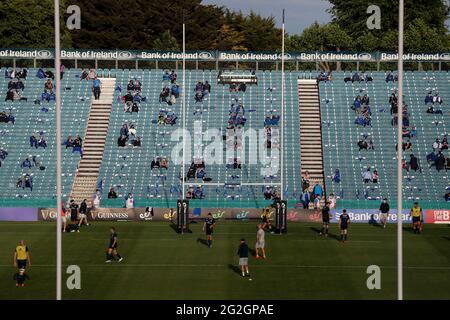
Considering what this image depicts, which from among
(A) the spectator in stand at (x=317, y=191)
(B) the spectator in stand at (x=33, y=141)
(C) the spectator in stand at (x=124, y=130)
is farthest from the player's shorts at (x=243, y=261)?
(B) the spectator in stand at (x=33, y=141)

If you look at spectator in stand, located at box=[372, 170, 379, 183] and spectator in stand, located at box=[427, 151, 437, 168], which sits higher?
spectator in stand, located at box=[427, 151, 437, 168]

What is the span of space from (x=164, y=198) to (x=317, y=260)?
72.8 ft

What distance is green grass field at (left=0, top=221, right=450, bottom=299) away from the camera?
136ft

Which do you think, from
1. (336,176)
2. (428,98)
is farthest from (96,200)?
(428,98)

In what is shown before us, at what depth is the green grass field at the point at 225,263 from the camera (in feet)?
136

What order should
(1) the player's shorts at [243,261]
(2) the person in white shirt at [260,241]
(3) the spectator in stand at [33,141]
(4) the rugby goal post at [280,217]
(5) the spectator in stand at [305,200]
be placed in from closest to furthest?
(1) the player's shorts at [243,261] < (2) the person in white shirt at [260,241] < (4) the rugby goal post at [280,217] < (5) the spectator in stand at [305,200] < (3) the spectator in stand at [33,141]

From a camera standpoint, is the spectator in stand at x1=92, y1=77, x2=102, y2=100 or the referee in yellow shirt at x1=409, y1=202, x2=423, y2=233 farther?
the spectator in stand at x1=92, y1=77, x2=102, y2=100

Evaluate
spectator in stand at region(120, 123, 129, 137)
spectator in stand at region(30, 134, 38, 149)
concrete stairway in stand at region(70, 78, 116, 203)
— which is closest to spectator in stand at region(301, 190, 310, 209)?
concrete stairway in stand at region(70, 78, 116, 203)

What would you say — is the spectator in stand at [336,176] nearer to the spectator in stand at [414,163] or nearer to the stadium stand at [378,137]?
the stadium stand at [378,137]

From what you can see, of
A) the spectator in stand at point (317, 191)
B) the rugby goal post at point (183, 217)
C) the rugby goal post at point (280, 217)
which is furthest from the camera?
the spectator in stand at point (317, 191)

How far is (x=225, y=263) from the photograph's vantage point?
4800 centimetres

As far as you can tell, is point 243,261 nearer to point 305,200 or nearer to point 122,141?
point 305,200

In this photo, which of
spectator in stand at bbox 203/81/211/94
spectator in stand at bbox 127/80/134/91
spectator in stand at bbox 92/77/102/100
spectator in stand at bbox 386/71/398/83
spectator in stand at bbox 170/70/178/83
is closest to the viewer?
spectator in stand at bbox 92/77/102/100

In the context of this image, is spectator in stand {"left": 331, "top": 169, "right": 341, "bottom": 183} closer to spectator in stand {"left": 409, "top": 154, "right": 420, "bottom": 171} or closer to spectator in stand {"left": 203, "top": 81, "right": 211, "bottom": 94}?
spectator in stand {"left": 409, "top": 154, "right": 420, "bottom": 171}
